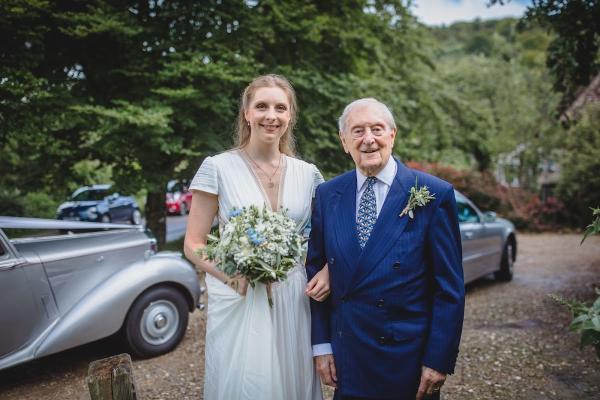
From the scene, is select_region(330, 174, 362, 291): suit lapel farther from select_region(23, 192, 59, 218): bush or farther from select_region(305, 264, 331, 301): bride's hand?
select_region(23, 192, 59, 218): bush

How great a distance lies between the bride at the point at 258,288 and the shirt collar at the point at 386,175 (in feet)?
1.36

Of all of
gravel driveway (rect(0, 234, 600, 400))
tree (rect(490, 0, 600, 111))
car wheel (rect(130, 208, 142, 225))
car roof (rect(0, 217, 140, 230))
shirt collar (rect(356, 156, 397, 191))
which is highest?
tree (rect(490, 0, 600, 111))

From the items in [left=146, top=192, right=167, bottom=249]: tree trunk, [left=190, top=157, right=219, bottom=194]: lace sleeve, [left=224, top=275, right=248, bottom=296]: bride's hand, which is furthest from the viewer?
[left=146, top=192, right=167, bottom=249]: tree trunk

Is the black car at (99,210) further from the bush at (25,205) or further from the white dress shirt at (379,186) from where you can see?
the white dress shirt at (379,186)

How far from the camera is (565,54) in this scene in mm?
6020

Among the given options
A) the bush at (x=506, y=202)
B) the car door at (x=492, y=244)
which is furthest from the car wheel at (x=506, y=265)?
the bush at (x=506, y=202)

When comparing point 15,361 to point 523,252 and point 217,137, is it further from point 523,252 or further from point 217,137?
point 523,252

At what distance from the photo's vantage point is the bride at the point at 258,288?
213 cm

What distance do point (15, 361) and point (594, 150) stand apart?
611 inches

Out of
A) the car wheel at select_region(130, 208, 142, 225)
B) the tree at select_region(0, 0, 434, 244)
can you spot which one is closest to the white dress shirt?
the tree at select_region(0, 0, 434, 244)

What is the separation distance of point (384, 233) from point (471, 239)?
5.41m

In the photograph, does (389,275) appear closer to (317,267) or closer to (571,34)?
(317,267)

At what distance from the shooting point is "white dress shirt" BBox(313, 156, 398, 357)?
2.07 metres

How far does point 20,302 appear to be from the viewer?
142 inches
